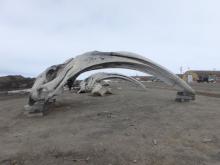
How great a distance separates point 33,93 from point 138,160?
7137 millimetres

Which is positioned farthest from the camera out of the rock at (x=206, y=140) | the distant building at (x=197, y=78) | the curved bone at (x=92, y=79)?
the distant building at (x=197, y=78)

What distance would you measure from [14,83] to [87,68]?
26.4 meters

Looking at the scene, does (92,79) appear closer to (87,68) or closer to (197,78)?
(87,68)

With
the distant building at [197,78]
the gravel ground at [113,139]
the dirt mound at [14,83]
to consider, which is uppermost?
the distant building at [197,78]

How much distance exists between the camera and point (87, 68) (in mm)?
13375

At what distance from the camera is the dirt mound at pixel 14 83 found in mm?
34984

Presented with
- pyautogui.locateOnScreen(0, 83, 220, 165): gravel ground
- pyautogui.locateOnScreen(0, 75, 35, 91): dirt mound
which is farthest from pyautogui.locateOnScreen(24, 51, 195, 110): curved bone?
pyautogui.locateOnScreen(0, 75, 35, 91): dirt mound

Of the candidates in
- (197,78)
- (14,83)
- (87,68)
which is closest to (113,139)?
(87,68)

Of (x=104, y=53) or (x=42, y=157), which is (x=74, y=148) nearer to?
(x=42, y=157)

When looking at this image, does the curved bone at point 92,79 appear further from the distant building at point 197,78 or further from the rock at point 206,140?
the distant building at point 197,78

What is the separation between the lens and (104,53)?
43.4 ft

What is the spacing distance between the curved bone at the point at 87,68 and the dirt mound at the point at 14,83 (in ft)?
77.1

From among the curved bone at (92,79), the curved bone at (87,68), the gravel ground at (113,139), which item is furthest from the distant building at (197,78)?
the gravel ground at (113,139)

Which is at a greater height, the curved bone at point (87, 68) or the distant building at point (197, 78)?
the distant building at point (197, 78)
